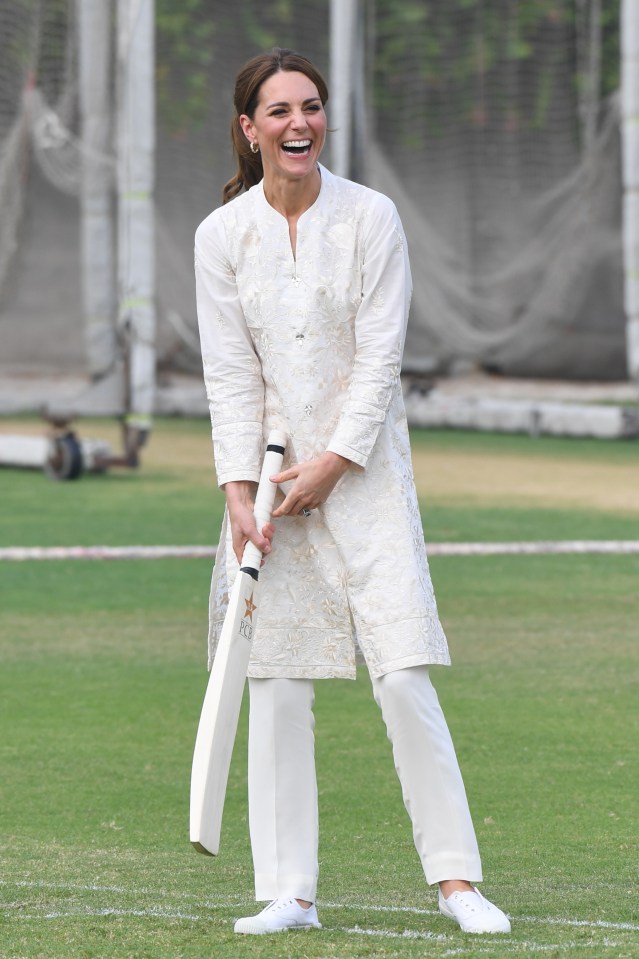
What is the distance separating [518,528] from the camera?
450 inches

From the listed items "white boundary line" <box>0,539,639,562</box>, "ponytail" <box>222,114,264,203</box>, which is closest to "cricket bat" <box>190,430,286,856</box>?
"ponytail" <box>222,114,264,203</box>

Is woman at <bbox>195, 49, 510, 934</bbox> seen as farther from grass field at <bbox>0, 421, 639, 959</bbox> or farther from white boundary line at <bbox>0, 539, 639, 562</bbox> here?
white boundary line at <bbox>0, 539, 639, 562</bbox>

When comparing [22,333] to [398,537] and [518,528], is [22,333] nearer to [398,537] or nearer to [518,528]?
[518,528]

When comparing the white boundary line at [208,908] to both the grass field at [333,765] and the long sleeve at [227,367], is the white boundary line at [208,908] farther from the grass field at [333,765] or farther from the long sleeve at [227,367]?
the long sleeve at [227,367]

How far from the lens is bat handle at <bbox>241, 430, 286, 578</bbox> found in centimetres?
382

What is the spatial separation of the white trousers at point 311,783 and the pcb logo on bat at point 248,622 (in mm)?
131

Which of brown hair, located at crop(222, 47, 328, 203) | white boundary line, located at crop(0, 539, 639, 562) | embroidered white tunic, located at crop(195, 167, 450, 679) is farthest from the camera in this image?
white boundary line, located at crop(0, 539, 639, 562)

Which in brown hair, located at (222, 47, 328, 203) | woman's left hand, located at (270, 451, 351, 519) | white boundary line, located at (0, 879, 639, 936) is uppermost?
brown hair, located at (222, 47, 328, 203)

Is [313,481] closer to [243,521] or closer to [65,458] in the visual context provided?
[243,521]

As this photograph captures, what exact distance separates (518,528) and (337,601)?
765cm

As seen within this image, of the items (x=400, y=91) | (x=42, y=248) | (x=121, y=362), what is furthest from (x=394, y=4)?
(x=121, y=362)

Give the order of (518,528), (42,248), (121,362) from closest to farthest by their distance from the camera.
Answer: (518,528), (121,362), (42,248)

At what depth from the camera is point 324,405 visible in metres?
3.90

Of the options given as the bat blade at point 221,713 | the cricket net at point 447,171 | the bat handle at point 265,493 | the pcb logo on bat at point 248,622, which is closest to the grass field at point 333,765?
the bat blade at point 221,713
